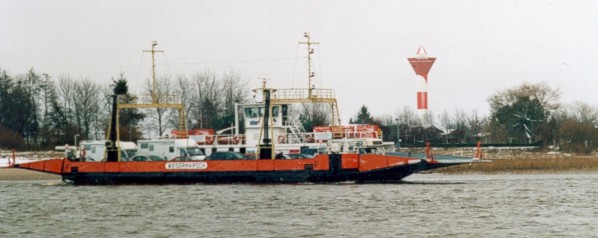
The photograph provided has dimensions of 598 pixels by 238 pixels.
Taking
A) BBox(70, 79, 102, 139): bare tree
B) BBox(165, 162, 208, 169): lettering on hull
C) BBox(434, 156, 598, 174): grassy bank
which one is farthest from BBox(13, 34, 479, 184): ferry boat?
BBox(70, 79, 102, 139): bare tree

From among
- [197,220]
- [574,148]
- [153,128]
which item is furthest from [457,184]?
[153,128]

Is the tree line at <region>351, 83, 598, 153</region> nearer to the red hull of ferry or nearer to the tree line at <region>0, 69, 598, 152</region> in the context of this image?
the tree line at <region>0, 69, 598, 152</region>

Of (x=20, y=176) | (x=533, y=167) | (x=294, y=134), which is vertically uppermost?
(x=294, y=134)

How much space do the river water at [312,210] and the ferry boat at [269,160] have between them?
69 centimetres

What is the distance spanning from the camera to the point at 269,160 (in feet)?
186

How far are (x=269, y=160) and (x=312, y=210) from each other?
13177 millimetres

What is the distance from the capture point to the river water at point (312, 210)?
37094 mm

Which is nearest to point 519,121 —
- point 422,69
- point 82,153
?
point 422,69

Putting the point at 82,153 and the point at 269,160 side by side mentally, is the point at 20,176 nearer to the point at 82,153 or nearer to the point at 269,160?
the point at 82,153

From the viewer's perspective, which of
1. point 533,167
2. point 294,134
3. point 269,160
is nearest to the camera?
point 269,160

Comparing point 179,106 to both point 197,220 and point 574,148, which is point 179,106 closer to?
point 197,220

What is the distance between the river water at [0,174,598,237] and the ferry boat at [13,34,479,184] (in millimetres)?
688

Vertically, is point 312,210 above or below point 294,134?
below

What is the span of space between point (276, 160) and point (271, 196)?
518 cm
